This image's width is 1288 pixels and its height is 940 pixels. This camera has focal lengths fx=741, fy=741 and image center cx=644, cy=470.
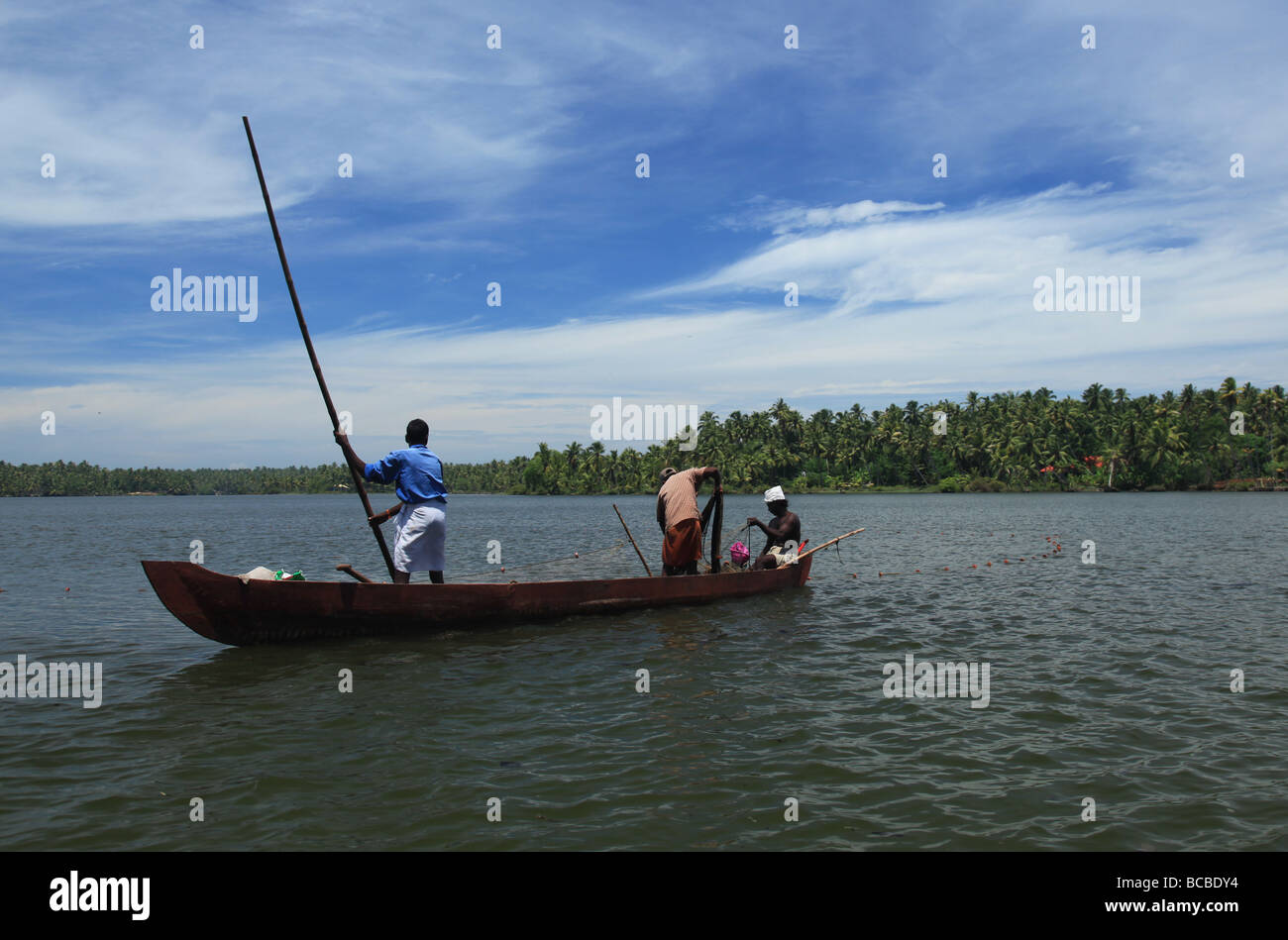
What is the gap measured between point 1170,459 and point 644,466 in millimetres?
85864

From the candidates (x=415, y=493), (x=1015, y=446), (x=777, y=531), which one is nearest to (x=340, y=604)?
(x=415, y=493)

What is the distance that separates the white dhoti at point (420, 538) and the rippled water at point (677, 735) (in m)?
1.30

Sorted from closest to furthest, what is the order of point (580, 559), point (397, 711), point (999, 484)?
point (397, 711) → point (580, 559) → point (999, 484)

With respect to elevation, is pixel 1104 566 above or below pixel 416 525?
below

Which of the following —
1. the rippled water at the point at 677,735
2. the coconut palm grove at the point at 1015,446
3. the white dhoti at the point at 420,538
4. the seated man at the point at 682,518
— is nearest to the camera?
the rippled water at the point at 677,735

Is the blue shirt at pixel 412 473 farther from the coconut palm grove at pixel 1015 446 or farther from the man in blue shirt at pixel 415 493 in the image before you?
the coconut palm grove at pixel 1015 446

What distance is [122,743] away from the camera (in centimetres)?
729

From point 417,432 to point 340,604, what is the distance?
2668 millimetres

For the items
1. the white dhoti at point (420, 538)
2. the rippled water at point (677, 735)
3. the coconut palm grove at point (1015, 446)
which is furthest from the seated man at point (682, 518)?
the coconut palm grove at point (1015, 446)

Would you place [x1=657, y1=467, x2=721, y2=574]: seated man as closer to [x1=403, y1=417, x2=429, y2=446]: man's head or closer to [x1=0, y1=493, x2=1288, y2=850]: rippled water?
[x1=0, y1=493, x2=1288, y2=850]: rippled water

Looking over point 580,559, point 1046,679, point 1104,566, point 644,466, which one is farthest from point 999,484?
point 1046,679

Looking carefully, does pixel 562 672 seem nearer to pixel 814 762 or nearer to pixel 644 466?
pixel 814 762

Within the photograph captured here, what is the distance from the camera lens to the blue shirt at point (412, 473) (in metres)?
10.3
